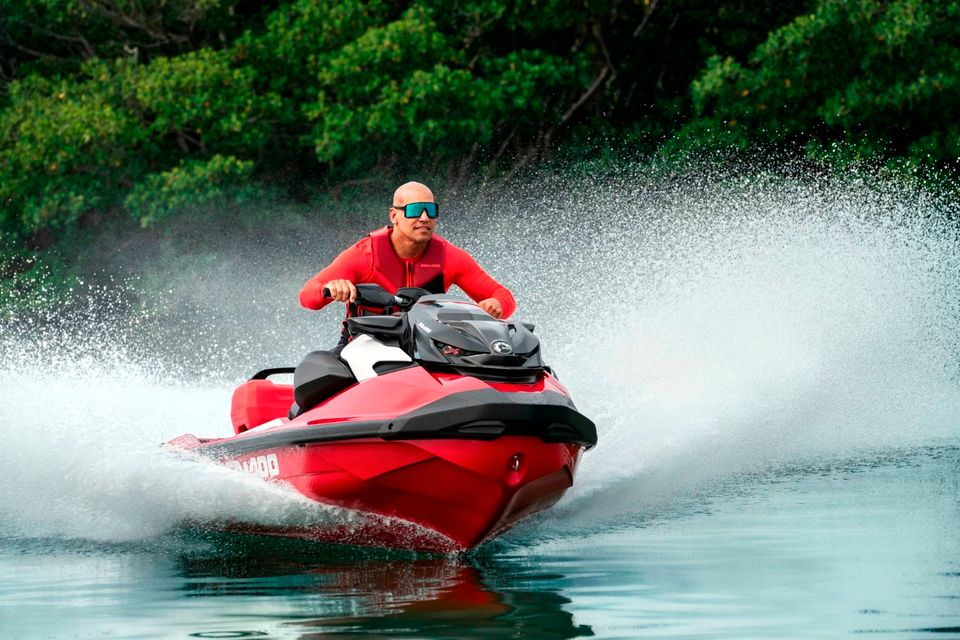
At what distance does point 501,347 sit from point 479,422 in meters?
0.44

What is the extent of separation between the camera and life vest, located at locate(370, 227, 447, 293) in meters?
7.41

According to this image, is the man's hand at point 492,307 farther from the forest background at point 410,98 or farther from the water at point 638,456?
the forest background at point 410,98

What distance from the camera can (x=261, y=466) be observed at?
6.89 meters

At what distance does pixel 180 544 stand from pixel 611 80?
13.3m

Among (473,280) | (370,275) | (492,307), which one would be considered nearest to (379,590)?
(492,307)

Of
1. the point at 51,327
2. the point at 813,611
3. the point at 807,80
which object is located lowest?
the point at 813,611

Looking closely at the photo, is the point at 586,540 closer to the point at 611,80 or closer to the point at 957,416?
the point at 957,416

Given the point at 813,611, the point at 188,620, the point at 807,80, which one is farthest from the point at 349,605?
the point at 807,80

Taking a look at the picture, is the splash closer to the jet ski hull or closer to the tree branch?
the jet ski hull

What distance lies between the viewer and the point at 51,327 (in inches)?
771

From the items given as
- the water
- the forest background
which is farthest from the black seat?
the forest background

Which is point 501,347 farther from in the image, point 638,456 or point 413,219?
point 638,456

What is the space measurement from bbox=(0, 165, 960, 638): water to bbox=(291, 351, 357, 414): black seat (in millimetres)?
464

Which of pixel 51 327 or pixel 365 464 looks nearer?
pixel 365 464
